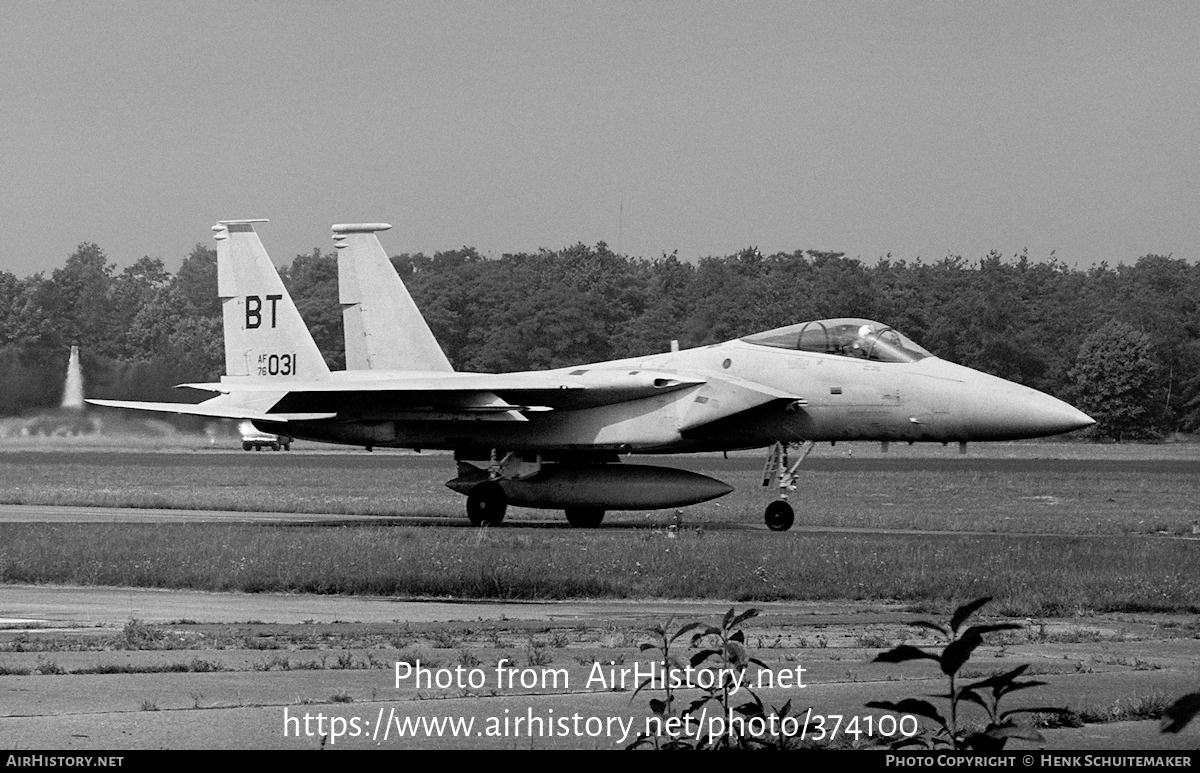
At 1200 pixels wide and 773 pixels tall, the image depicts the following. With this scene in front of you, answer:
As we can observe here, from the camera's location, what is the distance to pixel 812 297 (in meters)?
74.9

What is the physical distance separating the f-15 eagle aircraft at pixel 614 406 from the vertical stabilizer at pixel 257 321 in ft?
0.07

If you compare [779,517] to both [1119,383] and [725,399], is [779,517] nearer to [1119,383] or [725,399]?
[725,399]

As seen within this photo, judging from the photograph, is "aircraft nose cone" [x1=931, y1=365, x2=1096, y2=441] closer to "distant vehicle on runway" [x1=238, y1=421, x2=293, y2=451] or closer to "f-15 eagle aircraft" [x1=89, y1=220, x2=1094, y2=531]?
"f-15 eagle aircraft" [x1=89, y1=220, x2=1094, y2=531]

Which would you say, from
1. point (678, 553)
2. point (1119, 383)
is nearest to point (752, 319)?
point (1119, 383)

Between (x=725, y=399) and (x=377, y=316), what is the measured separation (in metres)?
6.66

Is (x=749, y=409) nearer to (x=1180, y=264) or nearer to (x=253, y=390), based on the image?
(x=253, y=390)

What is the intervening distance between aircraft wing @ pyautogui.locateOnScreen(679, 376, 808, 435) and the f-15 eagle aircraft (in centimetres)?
2

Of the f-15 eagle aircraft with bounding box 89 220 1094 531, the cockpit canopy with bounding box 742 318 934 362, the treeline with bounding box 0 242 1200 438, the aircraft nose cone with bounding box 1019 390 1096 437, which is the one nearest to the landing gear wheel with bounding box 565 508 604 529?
the f-15 eagle aircraft with bounding box 89 220 1094 531

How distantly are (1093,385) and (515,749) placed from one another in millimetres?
66760

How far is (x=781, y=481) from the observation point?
21516mm

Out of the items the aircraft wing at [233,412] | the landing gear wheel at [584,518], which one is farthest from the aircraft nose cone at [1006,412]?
the aircraft wing at [233,412]

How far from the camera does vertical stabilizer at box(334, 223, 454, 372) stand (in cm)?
2522

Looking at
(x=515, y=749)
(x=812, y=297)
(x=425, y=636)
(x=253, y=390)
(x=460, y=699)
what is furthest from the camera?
(x=812, y=297)

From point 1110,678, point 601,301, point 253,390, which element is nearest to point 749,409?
point 253,390
